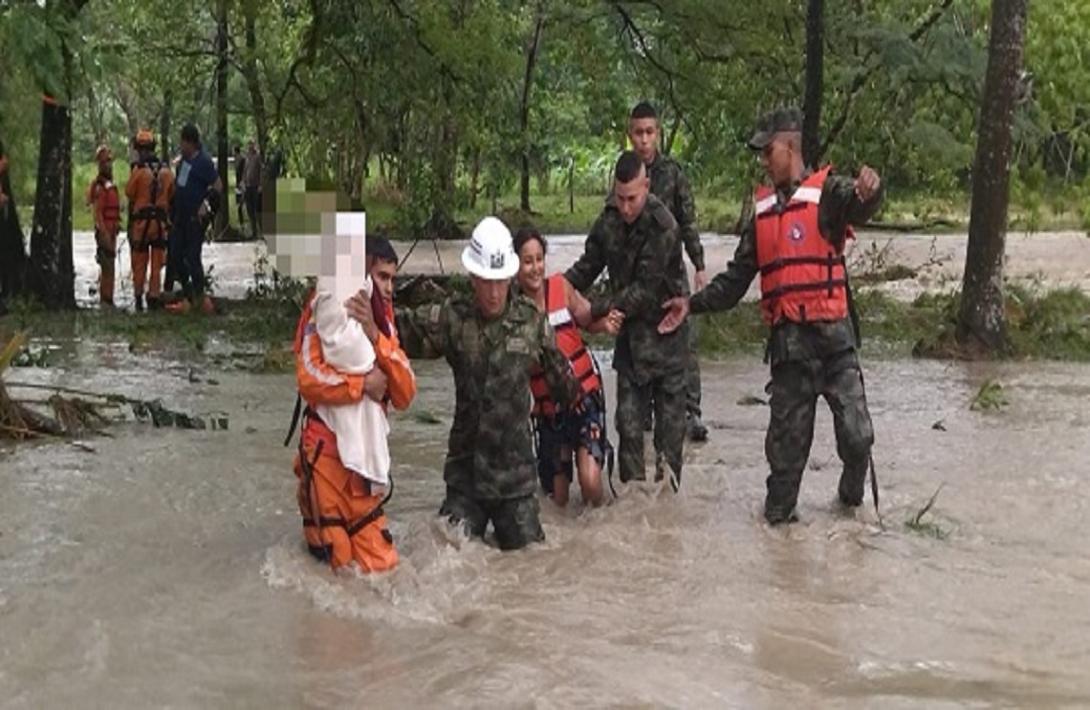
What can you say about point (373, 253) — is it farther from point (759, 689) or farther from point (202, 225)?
point (202, 225)

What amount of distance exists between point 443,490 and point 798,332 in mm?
2110

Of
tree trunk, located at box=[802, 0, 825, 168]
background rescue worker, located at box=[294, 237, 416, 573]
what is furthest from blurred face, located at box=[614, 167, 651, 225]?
tree trunk, located at box=[802, 0, 825, 168]

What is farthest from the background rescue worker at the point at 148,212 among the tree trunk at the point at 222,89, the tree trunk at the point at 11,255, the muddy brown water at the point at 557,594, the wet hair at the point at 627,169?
the wet hair at the point at 627,169

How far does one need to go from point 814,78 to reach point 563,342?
8888 mm

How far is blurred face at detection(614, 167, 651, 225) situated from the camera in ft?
25.3

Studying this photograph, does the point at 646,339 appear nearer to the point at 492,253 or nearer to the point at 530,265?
the point at 530,265

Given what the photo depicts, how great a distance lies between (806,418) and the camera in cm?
730

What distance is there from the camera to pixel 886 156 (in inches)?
679

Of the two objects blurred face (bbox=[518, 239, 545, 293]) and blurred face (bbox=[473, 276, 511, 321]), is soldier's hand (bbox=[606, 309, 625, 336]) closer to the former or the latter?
blurred face (bbox=[518, 239, 545, 293])

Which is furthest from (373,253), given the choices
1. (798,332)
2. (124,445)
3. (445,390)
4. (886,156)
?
(886,156)

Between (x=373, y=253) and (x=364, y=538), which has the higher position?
(x=373, y=253)

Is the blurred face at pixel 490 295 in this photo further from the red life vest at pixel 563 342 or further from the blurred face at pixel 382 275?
the red life vest at pixel 563 342

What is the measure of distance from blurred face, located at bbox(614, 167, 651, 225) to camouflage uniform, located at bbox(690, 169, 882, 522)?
63cm

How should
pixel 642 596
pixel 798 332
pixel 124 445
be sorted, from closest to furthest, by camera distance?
pixel 642 596 < pixel 798 332 < pixel 124 445
